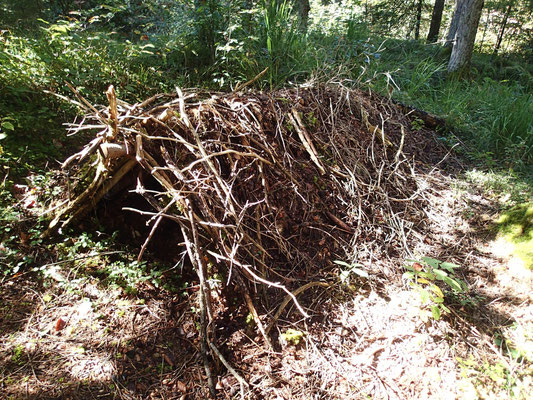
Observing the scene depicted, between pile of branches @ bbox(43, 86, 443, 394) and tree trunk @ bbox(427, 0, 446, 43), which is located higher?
tree trunk @ bbox(427, 0, 446, 43)

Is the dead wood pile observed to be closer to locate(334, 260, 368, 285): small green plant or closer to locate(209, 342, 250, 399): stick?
locate(334, 260, 368, 285): small green plant

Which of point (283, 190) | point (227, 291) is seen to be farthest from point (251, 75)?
point (227, 291)

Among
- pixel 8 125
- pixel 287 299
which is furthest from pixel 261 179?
pixel 8 125

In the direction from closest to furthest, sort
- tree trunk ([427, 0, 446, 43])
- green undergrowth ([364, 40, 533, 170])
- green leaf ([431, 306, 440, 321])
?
green leaf ([431, 306, 440, 321]), green undergrowth ([364, 40, 533, 170]), tree trunk ([427, 0, 446, 43])

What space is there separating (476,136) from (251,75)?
10.1 ft

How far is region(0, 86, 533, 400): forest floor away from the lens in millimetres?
1581

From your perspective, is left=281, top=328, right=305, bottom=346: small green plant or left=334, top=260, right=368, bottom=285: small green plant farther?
left=334, top=260, right=368, bottom=285: small green plant

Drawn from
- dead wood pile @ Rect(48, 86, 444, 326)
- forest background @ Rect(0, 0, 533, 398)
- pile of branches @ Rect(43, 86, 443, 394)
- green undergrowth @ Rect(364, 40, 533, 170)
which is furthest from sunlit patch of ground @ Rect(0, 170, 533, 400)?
green undergrowth @ Rect(364, 40, 533, 170)

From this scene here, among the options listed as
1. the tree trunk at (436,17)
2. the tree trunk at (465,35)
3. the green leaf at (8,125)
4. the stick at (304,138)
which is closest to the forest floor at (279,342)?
the stick at (304,138)

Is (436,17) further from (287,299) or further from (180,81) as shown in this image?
(287,299)

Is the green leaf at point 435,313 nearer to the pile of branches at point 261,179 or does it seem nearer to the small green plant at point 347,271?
the small green plant at point 347,271

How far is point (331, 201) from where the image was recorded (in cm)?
260

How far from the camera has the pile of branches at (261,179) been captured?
6.26ft

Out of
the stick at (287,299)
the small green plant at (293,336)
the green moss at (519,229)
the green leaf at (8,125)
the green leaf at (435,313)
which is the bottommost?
the small green plant at (293,336)
